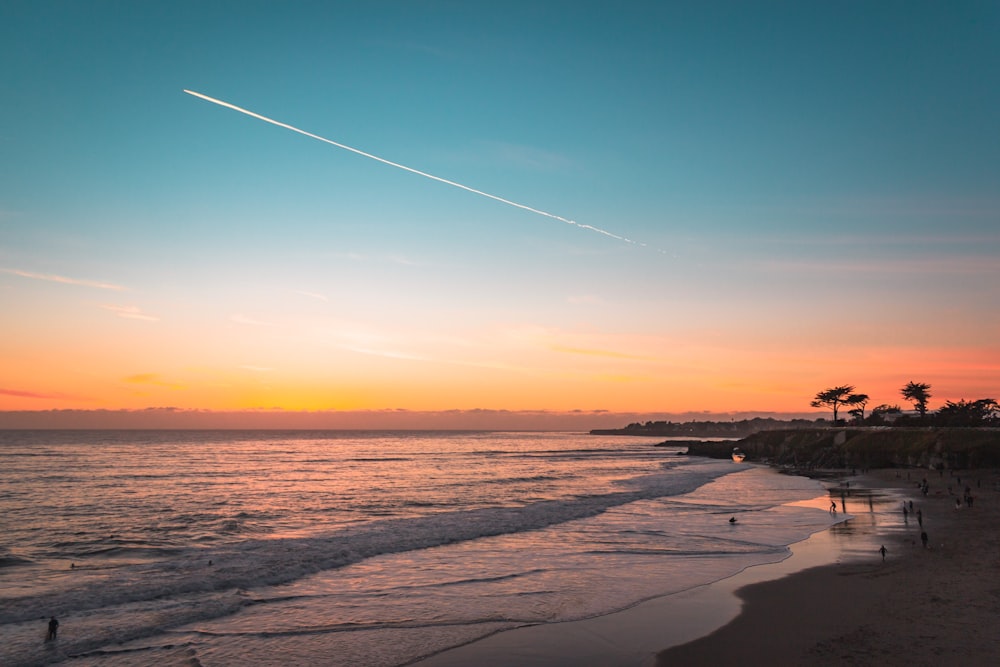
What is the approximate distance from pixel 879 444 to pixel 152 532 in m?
84.8

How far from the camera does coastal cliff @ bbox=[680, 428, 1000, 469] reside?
202ft

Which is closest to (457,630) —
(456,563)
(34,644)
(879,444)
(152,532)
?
(456,563)

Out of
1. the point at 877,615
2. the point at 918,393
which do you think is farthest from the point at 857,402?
the point at 877,615

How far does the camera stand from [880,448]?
78875 millimetres

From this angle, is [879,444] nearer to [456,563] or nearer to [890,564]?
[890,564]

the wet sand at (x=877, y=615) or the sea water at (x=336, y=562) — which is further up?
the wet sand at (x=877, y=615)

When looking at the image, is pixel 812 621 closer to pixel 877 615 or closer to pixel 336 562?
pixel 877 615

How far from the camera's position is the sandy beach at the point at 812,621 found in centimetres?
1504

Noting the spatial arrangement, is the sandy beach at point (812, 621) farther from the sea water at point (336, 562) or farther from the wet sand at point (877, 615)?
the sea water at point (336, 562)

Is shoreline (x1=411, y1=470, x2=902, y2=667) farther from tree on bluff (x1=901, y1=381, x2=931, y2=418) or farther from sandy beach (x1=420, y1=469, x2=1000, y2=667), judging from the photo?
tree on bluff (x1=901, y1=381, x2=931, y2=418)

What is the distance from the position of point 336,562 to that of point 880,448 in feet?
256

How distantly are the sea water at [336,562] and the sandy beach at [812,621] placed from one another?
144cm

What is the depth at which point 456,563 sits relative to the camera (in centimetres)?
2725

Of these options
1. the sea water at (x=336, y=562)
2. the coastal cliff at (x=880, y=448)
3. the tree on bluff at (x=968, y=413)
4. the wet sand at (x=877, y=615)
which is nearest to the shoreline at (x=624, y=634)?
the wet sand at (x=877, y=615)
